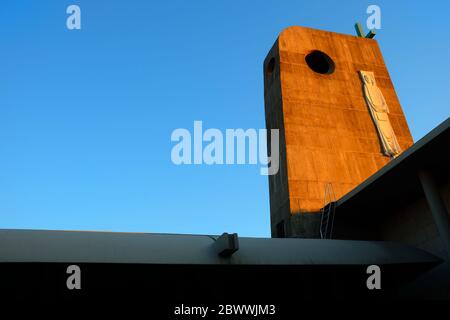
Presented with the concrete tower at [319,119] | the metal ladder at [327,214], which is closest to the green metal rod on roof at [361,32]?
the concrete tower at [319,119]

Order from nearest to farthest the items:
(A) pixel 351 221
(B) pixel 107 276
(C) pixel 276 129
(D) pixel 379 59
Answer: (B) pixel 107 276 < (A) pixel 351 221 < (C) pixel 276 129 < (D) pixel 379 59

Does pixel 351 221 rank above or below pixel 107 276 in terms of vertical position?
above

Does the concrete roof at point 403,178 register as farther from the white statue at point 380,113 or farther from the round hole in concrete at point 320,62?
the round hole in concrete at point 320,62

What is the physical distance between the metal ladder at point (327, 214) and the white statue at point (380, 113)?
437 centimetres

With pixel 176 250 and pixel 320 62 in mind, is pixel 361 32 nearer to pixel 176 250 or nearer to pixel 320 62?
pixel 320 62

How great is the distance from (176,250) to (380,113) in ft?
52.1

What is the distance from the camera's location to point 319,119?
20.6m

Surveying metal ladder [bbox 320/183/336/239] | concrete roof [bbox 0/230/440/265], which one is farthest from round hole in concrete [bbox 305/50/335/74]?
concrete roof [bbox 0/230/440/265]

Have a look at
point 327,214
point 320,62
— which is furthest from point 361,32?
point 327,214

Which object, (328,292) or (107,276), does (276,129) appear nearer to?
(328,292)
